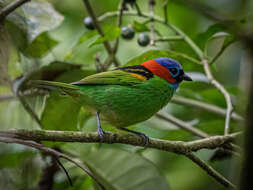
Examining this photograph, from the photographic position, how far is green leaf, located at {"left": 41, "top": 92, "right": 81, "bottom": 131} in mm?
2717

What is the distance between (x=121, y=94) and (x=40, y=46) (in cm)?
110

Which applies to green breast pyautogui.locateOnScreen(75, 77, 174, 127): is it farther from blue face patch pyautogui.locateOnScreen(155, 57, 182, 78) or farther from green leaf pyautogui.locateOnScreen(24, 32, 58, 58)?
A: green leaf pyautogui.locateOnScreen(24, 32, 58, 58)

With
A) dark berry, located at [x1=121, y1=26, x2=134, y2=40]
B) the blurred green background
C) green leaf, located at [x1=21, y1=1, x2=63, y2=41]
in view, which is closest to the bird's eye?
the blurred green background

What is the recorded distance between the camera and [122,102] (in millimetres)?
2602

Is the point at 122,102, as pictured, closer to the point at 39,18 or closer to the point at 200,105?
the point at 39,18

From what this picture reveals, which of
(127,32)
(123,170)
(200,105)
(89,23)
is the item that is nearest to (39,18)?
(89,23)

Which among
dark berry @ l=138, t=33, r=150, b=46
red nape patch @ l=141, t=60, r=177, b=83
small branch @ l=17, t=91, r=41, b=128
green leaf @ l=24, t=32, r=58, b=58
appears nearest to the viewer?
small branch @ l=17, t=91, r=41, b=128

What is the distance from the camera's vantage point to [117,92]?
8.70ft

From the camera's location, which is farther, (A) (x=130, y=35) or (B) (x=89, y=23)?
(B) (x=89, y=23)

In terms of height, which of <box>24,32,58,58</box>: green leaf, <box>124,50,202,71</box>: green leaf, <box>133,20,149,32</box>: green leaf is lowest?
<box>124,50,202,71</box>: green leaf

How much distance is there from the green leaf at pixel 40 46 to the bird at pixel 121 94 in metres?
0.58

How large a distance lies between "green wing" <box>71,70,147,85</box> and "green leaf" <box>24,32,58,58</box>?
0.86 m

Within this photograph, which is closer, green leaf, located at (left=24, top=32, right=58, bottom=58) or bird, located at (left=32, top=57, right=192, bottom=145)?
bird, located at (left=32, top=57, right=192, bottom=145)

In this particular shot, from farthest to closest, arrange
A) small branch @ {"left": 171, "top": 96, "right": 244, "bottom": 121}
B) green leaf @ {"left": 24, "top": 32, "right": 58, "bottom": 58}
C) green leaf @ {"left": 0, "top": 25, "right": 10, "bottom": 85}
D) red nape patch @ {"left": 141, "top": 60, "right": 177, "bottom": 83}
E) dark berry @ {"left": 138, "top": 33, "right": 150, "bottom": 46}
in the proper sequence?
→ small branch @ {"left": 171, "top": 96, "right": 244, "bottom": 121}
dark berry @ {"left": 138, "top": 33, "right": 150, "bottom": 46}
green leaf @ {"left": 24, "top": 32, "right": 58, "bottom": 58}
red nape patch @ {"left": 141, "top": 60, "right": 177, "bottom": 83}
green leaf @ {"left": 0, "top": 25, "right": 10, "bottom": 85}
